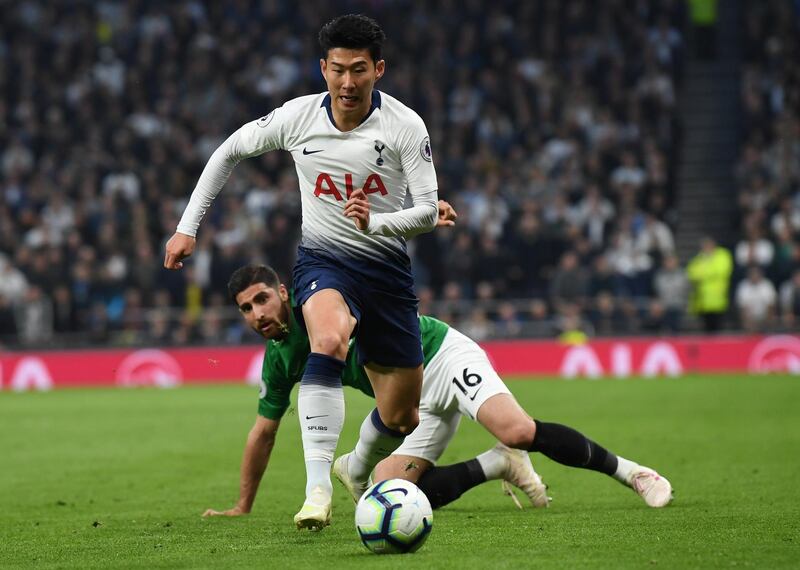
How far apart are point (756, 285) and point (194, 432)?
10.5m

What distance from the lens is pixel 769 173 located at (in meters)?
23.5

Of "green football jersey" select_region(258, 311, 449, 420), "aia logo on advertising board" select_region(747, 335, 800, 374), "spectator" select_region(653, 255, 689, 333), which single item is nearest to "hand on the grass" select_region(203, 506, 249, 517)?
"green football jersey" select_region(258, 311, 449, 420)

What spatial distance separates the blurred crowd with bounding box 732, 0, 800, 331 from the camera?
21.1 meters

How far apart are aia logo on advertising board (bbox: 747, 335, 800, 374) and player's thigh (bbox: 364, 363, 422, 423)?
14.9 m

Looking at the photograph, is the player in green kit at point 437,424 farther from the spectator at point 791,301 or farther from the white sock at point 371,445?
the spectator at point 791,301

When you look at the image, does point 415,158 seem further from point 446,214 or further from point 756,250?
point 756,250

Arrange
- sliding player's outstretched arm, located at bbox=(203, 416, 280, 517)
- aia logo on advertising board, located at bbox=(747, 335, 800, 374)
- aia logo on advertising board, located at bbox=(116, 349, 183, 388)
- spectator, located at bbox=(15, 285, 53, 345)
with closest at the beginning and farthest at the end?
sliding player's outstretched arm, located at bbox=(203, 416, 280, 517)
aia logo on advertising board, located at bbox=(747, 335, 800, 374)
spectator, located at bbox=(15, 285, 53, 345)
aia logo on advertising board, located at bbox=(116, 349, 183, 388)

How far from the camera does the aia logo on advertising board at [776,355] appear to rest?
2080cm

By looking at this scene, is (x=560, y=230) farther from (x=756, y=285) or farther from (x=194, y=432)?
(x=194, y=432)

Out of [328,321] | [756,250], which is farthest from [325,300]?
[756,250]

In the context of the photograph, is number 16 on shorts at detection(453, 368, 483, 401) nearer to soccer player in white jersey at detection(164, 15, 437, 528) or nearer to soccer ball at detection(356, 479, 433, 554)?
soccer player in white jersey at detection(164, 15, 437, 528)

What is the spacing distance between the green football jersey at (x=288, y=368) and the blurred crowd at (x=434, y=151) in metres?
14.0

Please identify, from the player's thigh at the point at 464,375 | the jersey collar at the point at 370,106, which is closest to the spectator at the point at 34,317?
the player's thigh at the point at 464,375

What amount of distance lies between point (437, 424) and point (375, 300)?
1354 millimetres
